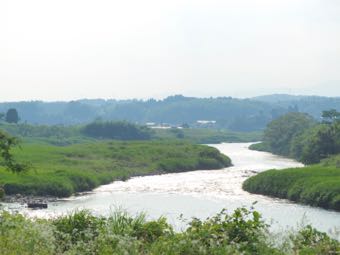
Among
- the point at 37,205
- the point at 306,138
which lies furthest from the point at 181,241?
the point at 306,138

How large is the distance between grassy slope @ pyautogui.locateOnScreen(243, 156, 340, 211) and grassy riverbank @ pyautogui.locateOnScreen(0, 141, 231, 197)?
27198mm

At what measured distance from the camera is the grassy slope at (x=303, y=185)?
72.8 metres

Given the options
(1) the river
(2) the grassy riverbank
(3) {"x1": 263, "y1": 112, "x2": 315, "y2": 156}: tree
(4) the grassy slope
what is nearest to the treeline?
(3) {"x1": 263, "y1": 112, "x2": 315, "y2": 156}: tree

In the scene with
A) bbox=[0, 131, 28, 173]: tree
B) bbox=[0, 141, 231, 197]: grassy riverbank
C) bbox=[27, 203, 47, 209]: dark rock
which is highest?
bbox=[0, 131, 28, 173]: tree

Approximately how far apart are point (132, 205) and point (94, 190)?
82.8 ft

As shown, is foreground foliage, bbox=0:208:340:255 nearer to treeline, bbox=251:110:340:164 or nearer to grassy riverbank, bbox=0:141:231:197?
grassy riverbank, bbox=0:141:231:197

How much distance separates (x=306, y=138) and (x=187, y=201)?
89546 mm

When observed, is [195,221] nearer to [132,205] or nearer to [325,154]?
[132,205]

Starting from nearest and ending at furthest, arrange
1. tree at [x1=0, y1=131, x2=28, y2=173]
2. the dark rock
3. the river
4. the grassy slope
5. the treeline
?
tree at [x1=0, y1=131, x2=28, y2=173] → the river → the dark rock → the grassy slope → the treeline

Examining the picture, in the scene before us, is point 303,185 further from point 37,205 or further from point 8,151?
point 8,151

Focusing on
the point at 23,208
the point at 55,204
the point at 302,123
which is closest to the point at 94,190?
the point at 55,204

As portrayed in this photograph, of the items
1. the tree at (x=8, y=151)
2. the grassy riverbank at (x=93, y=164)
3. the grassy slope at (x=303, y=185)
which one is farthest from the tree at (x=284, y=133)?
the tree at (x=8, y=151)

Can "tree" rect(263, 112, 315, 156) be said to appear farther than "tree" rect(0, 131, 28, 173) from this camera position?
Yes

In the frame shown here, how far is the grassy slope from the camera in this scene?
7275 cm
